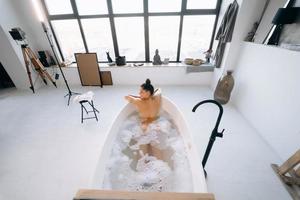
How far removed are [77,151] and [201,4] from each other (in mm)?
3530

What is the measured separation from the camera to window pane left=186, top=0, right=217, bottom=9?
9.73 ft

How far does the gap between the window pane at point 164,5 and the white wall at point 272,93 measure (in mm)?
1565

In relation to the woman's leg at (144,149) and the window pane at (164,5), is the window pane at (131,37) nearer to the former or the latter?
the window pane at (164,5)

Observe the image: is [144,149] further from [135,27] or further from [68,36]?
[68,36]

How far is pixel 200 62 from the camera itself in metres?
3.39

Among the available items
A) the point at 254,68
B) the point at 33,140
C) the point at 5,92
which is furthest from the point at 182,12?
the point at 5,92

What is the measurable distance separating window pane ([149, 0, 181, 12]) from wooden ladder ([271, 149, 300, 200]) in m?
3.09

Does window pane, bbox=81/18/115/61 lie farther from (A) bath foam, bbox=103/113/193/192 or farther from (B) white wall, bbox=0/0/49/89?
(A) bath foam, bbox=103/113/193/192

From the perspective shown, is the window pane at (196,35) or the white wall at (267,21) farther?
the window pane at (196,35)

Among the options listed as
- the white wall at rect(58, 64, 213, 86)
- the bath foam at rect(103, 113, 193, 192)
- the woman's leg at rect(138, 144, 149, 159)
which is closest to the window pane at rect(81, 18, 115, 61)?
the white wall at rect(58, 64, 213, 86)

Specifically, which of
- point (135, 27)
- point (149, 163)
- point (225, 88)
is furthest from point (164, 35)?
point (149, 163)

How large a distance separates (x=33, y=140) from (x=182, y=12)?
11.7 feet

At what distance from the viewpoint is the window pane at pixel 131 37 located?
3.26 metres

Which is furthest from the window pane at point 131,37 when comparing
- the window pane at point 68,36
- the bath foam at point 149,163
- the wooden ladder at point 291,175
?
the wooden ladder at point 291,175
